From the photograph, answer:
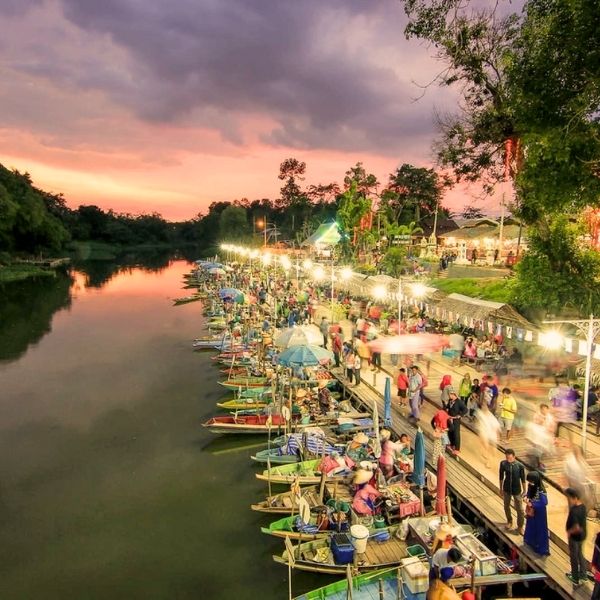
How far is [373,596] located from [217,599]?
3861 millimetres

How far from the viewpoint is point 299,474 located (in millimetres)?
14547

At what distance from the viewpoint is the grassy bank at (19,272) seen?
7529cm

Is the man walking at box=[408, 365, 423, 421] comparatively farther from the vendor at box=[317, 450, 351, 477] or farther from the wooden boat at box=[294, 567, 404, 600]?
the wooden boat at box=[294, 567, 404, 600]

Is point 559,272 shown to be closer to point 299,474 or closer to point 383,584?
point 299,474

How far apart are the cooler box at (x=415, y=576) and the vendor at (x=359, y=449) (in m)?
5.01

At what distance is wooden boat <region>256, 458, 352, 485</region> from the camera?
14.2 meters

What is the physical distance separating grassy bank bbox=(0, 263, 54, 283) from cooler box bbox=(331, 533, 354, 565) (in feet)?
252

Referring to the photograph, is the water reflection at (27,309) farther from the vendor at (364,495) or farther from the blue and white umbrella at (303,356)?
the vendor at (364,495)

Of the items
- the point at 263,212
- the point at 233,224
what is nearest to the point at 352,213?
the point at 233,224

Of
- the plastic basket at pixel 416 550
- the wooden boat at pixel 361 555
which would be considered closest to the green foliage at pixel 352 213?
the wooden boat at pixel 361 555

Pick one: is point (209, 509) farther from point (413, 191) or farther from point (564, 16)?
point (413, 191)

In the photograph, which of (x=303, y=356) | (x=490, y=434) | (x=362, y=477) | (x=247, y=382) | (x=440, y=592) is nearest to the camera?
(x=440, y=592)

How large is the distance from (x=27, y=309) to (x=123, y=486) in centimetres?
4322

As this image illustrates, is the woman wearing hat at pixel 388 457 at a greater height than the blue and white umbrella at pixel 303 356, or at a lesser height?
lesser
